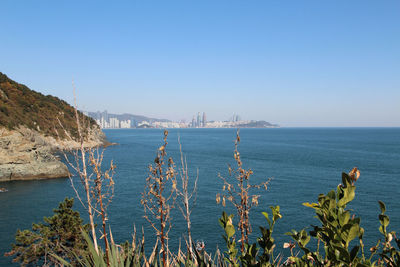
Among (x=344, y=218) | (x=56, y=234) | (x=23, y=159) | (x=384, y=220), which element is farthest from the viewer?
(x=23, y=159)

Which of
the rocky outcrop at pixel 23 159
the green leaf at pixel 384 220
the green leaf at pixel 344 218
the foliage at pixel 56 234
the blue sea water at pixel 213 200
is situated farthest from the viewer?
the rocky outcrop at pixel 23 159

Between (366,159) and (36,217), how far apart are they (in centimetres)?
5099

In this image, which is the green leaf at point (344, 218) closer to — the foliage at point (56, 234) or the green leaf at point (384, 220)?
the green leaf at point (384, 220)

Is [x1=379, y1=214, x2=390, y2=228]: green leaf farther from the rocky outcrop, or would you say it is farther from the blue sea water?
the rocky outcrop

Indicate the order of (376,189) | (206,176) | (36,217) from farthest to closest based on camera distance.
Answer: (206,176) → (376,189) → (36,217)

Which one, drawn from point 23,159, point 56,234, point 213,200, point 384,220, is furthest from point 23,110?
point 384,220

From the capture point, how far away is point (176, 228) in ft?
71.5

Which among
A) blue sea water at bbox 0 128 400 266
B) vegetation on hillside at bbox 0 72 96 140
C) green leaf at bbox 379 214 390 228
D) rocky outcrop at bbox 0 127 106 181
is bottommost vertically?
blue sea water at bbox 0 128 400 266

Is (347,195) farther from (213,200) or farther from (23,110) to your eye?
(23,110)

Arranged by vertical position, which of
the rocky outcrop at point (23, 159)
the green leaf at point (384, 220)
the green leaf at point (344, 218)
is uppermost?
the green leaf at point (344, 218)

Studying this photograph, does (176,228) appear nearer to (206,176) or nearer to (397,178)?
(206,176)

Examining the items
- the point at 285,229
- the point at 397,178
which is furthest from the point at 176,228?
the point at 397,178

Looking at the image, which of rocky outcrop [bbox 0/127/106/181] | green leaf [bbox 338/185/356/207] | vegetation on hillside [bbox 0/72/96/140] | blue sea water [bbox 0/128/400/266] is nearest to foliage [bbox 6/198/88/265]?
blue sea water [bbox 0/128/400/266]

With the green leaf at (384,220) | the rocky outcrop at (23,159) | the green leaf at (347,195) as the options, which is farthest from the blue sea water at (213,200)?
the green leaf at (347,195)
